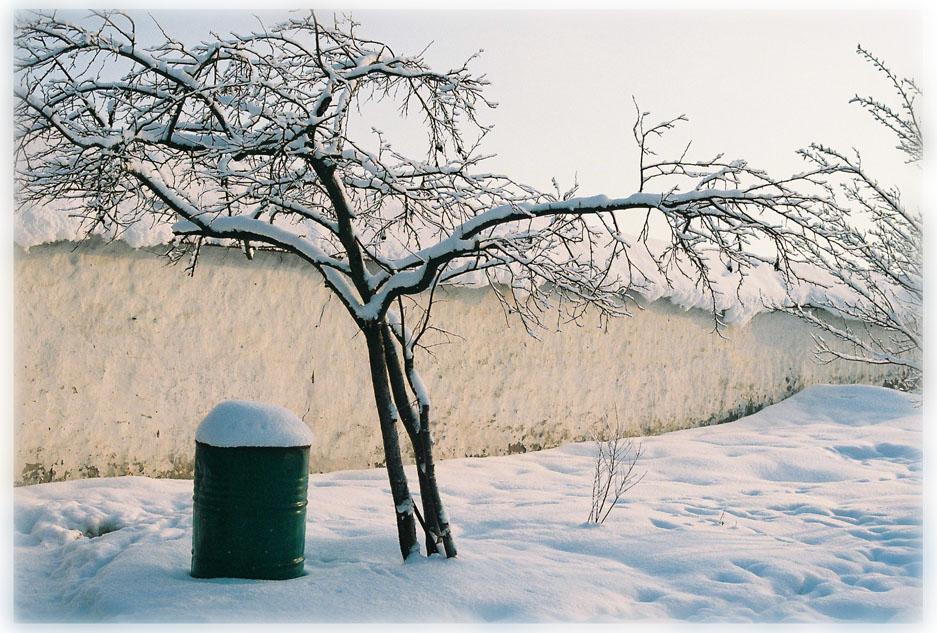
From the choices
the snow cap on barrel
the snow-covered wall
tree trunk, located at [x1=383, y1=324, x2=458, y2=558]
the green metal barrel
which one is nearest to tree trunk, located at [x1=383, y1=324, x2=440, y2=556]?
tree trunk, located at [x1=383, y1=324, x2=458, y2=558]

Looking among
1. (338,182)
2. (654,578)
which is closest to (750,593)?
(654,578)

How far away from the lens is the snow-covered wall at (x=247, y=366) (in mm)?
6719

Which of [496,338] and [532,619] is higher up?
[496,338]

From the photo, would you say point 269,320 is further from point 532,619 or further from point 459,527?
point 532,619

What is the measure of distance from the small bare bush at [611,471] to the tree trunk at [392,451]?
1460 millimetres

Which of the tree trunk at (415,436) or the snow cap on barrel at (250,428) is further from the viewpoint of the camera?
the tree trunk at (415,436)

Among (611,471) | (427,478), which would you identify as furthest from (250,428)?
(611,471)

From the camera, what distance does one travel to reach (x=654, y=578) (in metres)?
4.86

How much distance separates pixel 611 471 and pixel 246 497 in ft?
10.4

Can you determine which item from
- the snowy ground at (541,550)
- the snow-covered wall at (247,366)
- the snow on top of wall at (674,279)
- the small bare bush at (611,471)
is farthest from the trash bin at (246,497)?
the snow-covered wall at (247,366)

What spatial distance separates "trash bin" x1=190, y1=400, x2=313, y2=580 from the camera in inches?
181

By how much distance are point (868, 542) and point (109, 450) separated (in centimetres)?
602

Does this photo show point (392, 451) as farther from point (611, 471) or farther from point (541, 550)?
point (611, 471)

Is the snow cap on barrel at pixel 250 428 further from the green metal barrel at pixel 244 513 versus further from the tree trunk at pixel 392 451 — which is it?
the tree trunk at pixel 392 451
